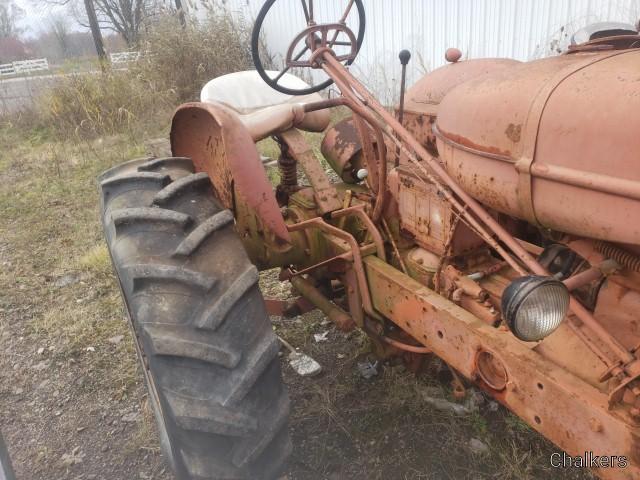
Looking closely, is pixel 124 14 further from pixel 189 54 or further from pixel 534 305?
pixel 534 305

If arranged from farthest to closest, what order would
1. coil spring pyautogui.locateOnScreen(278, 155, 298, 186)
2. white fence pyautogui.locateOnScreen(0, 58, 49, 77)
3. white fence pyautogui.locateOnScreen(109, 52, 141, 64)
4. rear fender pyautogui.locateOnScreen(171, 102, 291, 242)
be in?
white fence pyautogui.locateOnScreen(0, 58, 49, 77), white fence pyautogui.locateOnScreen(109, 52, 141, 64), coil spring pyautogui.locateOnScreen(278, 155, 298, 186), rear fender pyautogui.locateOnScreen(171, 102, 291, 242)

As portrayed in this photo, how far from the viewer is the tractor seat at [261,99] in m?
2.04

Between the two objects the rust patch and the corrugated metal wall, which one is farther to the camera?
the corrugated metal wall

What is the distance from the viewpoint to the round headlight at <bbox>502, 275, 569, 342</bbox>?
1062mm

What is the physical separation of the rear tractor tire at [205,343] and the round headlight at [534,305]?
0.66 metres

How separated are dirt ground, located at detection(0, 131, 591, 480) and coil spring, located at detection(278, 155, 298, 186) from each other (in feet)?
2.65

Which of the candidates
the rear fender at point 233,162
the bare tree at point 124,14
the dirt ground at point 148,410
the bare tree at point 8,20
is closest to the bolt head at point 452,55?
the rear fender at point 233,162

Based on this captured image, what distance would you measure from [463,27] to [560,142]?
4840 millimetres

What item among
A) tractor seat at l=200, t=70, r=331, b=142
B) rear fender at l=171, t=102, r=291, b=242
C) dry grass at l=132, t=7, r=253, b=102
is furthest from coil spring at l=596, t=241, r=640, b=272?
dry grass at l=132, t=7, r=253, b=102

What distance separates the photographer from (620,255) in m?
1.18

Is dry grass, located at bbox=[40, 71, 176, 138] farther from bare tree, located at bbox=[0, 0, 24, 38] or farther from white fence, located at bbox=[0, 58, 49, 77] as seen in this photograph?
bare tree, located at bbox=[0, 0, 24, 38]

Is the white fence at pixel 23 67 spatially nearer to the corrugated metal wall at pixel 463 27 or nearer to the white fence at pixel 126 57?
the white fence at pixel 126 57

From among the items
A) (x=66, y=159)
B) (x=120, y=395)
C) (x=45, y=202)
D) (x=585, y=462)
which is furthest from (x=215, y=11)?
(x=585, y=462)

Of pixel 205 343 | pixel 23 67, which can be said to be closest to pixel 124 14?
pixel 23 67
